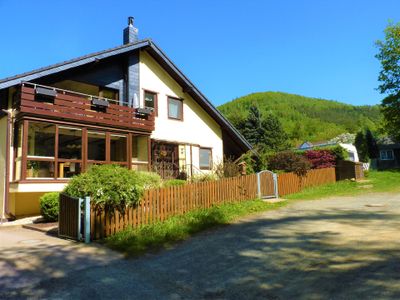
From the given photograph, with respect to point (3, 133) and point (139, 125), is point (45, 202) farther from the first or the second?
point (139, 125)

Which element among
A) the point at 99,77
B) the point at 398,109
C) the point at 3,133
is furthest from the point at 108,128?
the point at 398,109

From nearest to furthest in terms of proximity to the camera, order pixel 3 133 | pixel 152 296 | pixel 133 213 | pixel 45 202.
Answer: pixel 152 296 < pixel 133 213 < pixel 45 202 < pixel 3 133

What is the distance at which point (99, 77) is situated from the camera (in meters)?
17.8

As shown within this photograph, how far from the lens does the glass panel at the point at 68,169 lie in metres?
14.9

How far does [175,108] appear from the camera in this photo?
21500 mm

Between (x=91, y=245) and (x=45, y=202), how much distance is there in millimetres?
4852

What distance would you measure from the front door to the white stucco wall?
0.46 metres

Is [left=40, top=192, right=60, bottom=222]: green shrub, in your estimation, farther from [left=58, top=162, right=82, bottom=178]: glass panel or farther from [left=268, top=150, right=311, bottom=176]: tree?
[left=268, top=150, right=311, bottom=176]: tree

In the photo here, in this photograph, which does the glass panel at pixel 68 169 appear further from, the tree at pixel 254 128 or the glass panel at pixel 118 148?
the tree at pixel 254 128

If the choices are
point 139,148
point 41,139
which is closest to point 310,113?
point 139,148

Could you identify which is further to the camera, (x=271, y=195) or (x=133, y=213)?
(x=271, y=195)

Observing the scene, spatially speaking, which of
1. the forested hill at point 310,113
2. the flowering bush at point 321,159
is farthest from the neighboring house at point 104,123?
the forested hill at point 310,113

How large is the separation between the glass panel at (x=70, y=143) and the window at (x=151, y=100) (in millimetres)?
4621

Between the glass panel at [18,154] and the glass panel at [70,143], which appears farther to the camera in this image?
the glass panel at [70,143]
